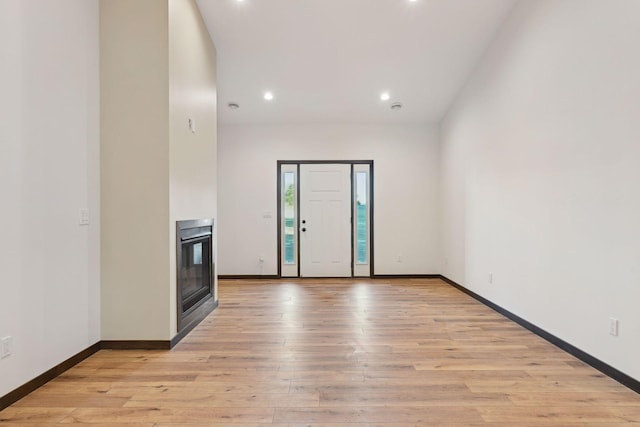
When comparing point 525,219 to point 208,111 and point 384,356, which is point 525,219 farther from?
point 208,111

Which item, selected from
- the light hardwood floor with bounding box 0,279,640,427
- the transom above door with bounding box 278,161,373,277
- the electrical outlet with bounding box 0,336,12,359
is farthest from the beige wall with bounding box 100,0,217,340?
the transom above door with bounding box 278,161,373,277

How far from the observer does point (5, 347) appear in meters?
1.89

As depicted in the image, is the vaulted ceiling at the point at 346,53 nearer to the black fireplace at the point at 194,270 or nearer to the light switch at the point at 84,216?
the black fireplace at the point at 194,270

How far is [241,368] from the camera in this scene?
2379 mm

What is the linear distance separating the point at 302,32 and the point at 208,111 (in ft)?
4.42

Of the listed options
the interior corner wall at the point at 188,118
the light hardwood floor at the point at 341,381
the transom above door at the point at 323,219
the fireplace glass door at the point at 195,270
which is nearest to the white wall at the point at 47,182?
the light hardwood floor at the point at 341,381

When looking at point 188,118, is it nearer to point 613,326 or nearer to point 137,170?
point 137,170

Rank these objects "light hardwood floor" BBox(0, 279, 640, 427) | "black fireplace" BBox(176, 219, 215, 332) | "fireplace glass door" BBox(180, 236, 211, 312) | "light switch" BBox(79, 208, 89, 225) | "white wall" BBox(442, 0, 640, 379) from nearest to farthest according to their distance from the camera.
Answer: "light hardwood floor" BBox(0, 279, 640, 427) → "white wall" BBox(442, 0, 640, 379) → "light switch" BBox(79, 208, 89, 225) → "black fireplace" BBox(176, 219, 215, 332) → "fireplace glass door" BBox(180, 236, 211, 312)

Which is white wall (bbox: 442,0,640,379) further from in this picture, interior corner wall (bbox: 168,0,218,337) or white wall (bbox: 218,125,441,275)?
interior corner wall (bbox: 168,0,218,337)

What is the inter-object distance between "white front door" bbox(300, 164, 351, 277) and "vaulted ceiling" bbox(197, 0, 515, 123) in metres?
0.95

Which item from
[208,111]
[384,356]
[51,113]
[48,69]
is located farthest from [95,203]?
[384,356]

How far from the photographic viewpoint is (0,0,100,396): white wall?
1925 millimetres

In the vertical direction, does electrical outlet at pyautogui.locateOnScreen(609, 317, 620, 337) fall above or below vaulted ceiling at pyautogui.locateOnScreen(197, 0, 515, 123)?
below

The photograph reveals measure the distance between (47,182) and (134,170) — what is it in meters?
0.62
